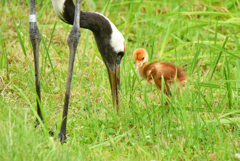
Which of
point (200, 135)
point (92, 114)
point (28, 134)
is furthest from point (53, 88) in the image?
point (200, 135)

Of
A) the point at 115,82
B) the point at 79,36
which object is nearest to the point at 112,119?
the point at 115,82

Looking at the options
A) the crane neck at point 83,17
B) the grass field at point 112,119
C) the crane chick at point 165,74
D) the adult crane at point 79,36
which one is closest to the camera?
the grass field at point 112,119

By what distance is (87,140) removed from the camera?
283 centimetres

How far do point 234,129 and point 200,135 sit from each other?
0.39m

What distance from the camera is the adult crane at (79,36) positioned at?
2.89 m

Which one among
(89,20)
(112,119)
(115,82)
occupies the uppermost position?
(89,20)

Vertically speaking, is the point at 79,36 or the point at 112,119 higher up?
the point at 79,36

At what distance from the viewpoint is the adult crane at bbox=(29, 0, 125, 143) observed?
2889 millimetres

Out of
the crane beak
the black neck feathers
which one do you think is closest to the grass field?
the crane beak

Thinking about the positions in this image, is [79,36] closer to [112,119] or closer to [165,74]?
[112,119]

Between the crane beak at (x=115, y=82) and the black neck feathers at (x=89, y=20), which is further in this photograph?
the crane beak at (x=115, y=82)

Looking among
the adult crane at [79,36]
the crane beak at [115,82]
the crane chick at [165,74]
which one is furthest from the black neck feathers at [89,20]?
the crane chick at [165,74]

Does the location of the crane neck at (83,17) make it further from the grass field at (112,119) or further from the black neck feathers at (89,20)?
the grass field at (112,119)

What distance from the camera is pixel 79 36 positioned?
2898 mm
